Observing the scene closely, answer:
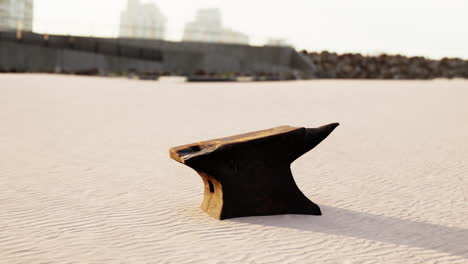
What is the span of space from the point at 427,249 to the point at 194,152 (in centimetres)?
291

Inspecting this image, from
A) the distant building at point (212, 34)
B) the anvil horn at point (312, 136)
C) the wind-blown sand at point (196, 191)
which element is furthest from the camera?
the distant building at point (212, 34)

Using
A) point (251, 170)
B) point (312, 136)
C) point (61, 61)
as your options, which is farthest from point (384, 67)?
point (251, 170)

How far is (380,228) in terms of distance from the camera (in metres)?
7.05

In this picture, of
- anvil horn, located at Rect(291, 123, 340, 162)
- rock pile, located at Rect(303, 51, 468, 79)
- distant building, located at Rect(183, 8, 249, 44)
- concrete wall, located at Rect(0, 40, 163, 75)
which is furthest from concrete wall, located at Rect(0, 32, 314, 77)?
anvil horn, located at Rect(291, 123, 340, 162)

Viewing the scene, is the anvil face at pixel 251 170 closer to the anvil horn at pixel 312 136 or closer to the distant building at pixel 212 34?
the anvil horn at pixel 312 136

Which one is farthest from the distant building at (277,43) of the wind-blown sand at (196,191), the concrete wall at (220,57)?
the wind-blown sand at (196,191)

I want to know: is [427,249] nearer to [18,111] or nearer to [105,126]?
[105,126]

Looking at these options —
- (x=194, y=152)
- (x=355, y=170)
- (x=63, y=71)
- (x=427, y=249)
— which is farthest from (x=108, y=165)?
(x=63, y=71)

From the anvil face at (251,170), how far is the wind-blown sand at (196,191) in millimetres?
185

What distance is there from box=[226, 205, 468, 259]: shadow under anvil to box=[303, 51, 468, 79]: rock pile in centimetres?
3682

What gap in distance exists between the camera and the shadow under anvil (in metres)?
6.55

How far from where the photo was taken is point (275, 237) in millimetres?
6520

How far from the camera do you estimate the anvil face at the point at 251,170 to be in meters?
7.17

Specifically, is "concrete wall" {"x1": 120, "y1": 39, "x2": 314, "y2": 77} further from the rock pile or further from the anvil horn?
the anvil horn
